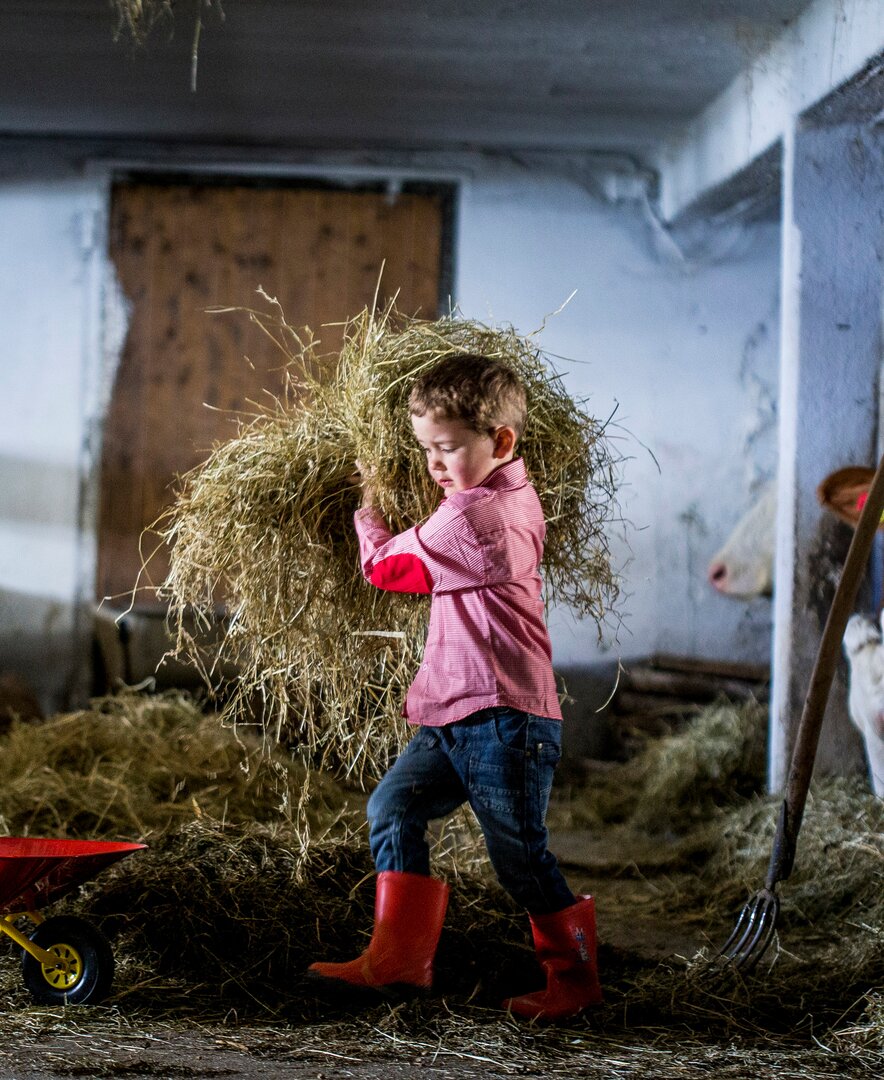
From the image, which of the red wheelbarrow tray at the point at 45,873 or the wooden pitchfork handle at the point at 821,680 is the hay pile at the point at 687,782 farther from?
the red wheelbarrow tray at the point at 45,873

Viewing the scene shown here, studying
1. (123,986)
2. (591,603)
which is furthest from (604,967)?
(123,986)

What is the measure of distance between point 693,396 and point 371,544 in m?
3.86

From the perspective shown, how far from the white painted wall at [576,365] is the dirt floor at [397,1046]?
143 inches

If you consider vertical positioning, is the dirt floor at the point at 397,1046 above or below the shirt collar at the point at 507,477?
below

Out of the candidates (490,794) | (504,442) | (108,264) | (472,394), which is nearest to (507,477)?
(504,442)

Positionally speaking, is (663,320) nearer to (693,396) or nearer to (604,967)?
(693,396)

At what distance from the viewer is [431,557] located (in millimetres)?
2490

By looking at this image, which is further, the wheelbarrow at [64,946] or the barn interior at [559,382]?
the barn interior at [559,382]

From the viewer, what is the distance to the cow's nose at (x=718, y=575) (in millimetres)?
5984

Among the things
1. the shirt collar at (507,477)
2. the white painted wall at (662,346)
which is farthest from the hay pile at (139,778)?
the white painted wall at (662,346)

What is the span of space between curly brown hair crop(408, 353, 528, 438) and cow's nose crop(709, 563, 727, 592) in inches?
143

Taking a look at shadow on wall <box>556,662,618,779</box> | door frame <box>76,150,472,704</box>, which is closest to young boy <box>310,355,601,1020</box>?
shadow on wall <box>556,662,618,779</box>

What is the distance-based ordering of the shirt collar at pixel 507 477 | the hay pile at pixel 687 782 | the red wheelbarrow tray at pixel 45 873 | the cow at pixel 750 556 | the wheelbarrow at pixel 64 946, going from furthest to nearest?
the cow at pixel 750 556
the hay pile at pixel 687 782
the shirt collar at pixel 507 477
the wheelbarrow at pixel 64 946
the red wheelbarrow tray at pixel 45 873

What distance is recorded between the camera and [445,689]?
98.8 inches
